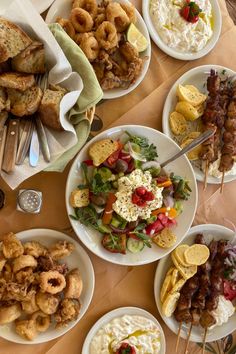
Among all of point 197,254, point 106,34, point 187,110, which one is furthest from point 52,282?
point 106,34

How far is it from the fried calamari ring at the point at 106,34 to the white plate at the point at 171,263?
1093mm

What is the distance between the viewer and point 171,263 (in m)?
2.79

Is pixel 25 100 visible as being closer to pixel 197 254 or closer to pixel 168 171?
pixel 168 171

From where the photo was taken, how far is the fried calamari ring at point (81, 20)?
252 cm

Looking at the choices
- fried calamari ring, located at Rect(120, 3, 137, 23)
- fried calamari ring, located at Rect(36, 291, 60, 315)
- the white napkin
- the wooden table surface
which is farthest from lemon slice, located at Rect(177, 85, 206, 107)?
fried calamari ring, located at Rect(36, 291, 60, 315)

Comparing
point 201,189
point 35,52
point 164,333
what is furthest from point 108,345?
point 35,52

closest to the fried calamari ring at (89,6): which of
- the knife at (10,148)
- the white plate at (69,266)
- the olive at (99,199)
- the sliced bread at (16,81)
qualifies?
the sliced bread at (16,81)

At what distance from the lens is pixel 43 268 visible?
8.11ft

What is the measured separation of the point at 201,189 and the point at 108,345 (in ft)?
3.25

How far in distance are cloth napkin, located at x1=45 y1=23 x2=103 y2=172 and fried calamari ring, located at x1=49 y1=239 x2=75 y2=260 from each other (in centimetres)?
41

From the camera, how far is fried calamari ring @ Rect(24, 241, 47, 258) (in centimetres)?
245

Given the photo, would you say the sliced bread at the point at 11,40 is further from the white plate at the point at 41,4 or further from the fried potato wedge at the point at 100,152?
the fried potato wedge at the point at 100,152

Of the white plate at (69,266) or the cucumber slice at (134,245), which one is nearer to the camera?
the white plate at (69,266)

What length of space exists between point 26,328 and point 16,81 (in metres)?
1.16
